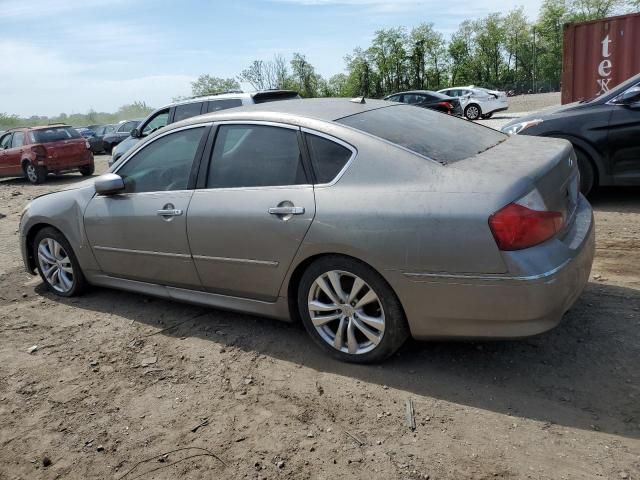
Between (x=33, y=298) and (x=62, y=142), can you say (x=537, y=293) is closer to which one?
(x=33, y=298)

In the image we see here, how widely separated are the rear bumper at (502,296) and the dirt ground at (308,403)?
38 cm

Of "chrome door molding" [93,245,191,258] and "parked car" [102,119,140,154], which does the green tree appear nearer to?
"parked car" [102,119,140,154]

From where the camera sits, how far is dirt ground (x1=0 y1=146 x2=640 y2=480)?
8.45ft

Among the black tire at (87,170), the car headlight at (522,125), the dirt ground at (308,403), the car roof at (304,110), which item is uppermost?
the car roof at (304,110)

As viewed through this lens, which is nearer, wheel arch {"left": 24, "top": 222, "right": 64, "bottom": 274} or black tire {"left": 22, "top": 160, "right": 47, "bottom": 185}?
wheel arch {"left": 24, "top": 222, "right": 64, "bottom": 274}

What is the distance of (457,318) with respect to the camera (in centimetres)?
295

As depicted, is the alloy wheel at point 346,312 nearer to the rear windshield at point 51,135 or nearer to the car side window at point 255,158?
the car side window at point 255,158

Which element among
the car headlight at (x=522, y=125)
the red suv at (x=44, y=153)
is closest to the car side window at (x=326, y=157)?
the car headlight at (x=522, y=125)

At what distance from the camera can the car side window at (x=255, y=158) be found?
11.6ft

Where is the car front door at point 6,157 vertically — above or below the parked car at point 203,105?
below

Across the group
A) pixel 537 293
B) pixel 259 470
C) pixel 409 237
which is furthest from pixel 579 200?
pixel 259 470

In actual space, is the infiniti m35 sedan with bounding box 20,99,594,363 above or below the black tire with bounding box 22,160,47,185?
above

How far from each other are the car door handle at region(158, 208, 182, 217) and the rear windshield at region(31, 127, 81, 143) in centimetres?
1350

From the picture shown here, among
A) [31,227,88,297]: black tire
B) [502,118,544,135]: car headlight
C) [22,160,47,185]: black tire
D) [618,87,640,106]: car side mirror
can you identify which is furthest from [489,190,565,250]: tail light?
[22,160,47,185]: black tire
